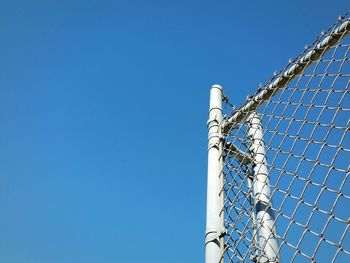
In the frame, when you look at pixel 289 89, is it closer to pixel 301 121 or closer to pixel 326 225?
pixel 301 121

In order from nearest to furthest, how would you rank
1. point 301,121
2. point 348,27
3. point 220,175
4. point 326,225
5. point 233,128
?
point 326,225, point 348,27, point 301,121, point 220,175, point 233,128

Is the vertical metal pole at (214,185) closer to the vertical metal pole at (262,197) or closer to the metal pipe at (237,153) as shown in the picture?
the metal pipe at (237,153)

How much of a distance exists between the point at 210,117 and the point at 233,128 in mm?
194

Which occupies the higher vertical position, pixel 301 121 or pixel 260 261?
pixel 301 121

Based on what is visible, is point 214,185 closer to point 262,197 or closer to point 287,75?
point 262,197

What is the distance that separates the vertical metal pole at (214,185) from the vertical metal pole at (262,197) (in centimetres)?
23

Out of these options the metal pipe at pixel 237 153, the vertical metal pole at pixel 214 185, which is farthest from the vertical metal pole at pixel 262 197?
the vertical metal pole at pixel 214 185

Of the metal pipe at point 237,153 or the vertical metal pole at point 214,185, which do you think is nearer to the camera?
the vertical metal pole at point 214,185

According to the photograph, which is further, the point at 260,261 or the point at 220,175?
the point at 220,175

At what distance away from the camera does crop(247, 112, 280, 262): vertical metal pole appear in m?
2.31

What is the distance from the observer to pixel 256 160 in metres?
2.72

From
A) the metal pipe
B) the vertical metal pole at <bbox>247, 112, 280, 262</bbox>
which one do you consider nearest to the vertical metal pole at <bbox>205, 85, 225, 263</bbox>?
the metal pipe

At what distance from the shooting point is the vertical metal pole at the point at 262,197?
7.57 feet

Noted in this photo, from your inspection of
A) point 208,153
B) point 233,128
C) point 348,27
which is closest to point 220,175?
point 208,153
